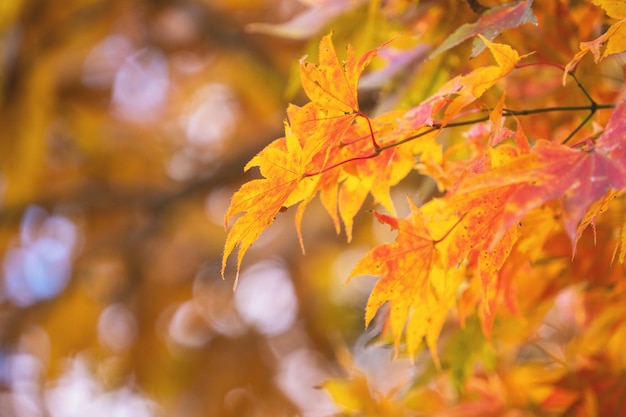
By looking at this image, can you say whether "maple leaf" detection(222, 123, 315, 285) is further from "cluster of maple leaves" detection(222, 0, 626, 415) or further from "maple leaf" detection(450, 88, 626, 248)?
"maple leaf" detection(450, 88, 626, 248)

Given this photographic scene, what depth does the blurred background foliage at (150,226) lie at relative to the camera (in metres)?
2.15

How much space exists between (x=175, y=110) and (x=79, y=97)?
1.57 feet

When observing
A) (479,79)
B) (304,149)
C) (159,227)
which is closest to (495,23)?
(479,79)

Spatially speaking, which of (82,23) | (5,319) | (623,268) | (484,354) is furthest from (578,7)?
(5,319)

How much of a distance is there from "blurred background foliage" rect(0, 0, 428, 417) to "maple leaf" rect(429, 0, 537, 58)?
1.42 metres

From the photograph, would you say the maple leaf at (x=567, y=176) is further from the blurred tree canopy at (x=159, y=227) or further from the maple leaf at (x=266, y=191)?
the blurred tree canopy at (x=159, y=227)

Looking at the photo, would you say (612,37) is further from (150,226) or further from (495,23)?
(150,226)

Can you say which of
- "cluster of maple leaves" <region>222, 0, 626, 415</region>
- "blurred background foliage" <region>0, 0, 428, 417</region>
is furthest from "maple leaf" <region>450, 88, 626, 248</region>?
"blurred background foliage" <region>0, 0, 428, 417</region>

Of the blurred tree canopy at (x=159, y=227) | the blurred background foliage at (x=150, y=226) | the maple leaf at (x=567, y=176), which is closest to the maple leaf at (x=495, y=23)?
the maple leaf at (x=567, y=176)

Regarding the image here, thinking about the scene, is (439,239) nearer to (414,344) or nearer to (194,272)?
(414,344)

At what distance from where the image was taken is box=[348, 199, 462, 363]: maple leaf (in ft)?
1.82

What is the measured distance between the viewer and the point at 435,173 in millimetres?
636

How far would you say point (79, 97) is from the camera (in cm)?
275

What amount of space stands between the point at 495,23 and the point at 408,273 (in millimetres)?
220
